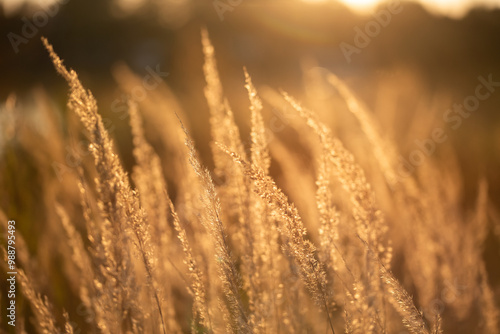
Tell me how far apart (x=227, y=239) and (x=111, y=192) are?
41 cm

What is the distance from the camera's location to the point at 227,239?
58.8 inches

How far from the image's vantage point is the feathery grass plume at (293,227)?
1.25 m

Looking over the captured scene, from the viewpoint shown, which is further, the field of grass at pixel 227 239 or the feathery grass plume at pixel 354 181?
the feathery grass plume at pixel 354 181

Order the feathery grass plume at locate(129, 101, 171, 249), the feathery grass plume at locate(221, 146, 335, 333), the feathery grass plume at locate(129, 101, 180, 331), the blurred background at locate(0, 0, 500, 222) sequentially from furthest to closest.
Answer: the blurred background at locate(0, 0, 500, 222)
the feathery grass plume at locate(129, 101, 171, 249)
the feathery grass plume at locate(129, 101, 180, 331)
the feathery grass plume at locate(221, 146, 335, 333)

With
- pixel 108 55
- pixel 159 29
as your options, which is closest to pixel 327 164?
pixel 108 55

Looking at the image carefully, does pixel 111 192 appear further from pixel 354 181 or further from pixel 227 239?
pixel 354 181

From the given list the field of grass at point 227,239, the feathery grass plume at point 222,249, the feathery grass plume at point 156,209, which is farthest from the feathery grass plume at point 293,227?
the feathery grass plume at point 156,209

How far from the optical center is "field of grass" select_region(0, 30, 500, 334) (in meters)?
1.38

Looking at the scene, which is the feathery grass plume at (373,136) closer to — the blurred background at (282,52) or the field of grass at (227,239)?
the field of grass at (227,239)

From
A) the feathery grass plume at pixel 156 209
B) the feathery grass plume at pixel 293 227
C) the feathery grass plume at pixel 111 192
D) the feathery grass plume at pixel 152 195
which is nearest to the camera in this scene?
the feathery grass plume at pixel 293 227

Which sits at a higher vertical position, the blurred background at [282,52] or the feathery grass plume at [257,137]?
the blurred background at [282,52]

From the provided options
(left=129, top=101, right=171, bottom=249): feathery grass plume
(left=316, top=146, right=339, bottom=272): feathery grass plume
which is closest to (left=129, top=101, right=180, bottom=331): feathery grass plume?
(left=129, top=101, right=171, bottom=249): feathery grass plume

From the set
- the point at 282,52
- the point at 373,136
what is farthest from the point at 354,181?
the point at 282,52

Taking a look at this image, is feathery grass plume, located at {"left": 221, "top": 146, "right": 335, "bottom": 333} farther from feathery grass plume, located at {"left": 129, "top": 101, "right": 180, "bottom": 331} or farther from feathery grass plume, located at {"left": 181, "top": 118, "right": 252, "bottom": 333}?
feathery grass plume, located at {"left": 129, "top": 101, "right": 180, "bottom": 331}
